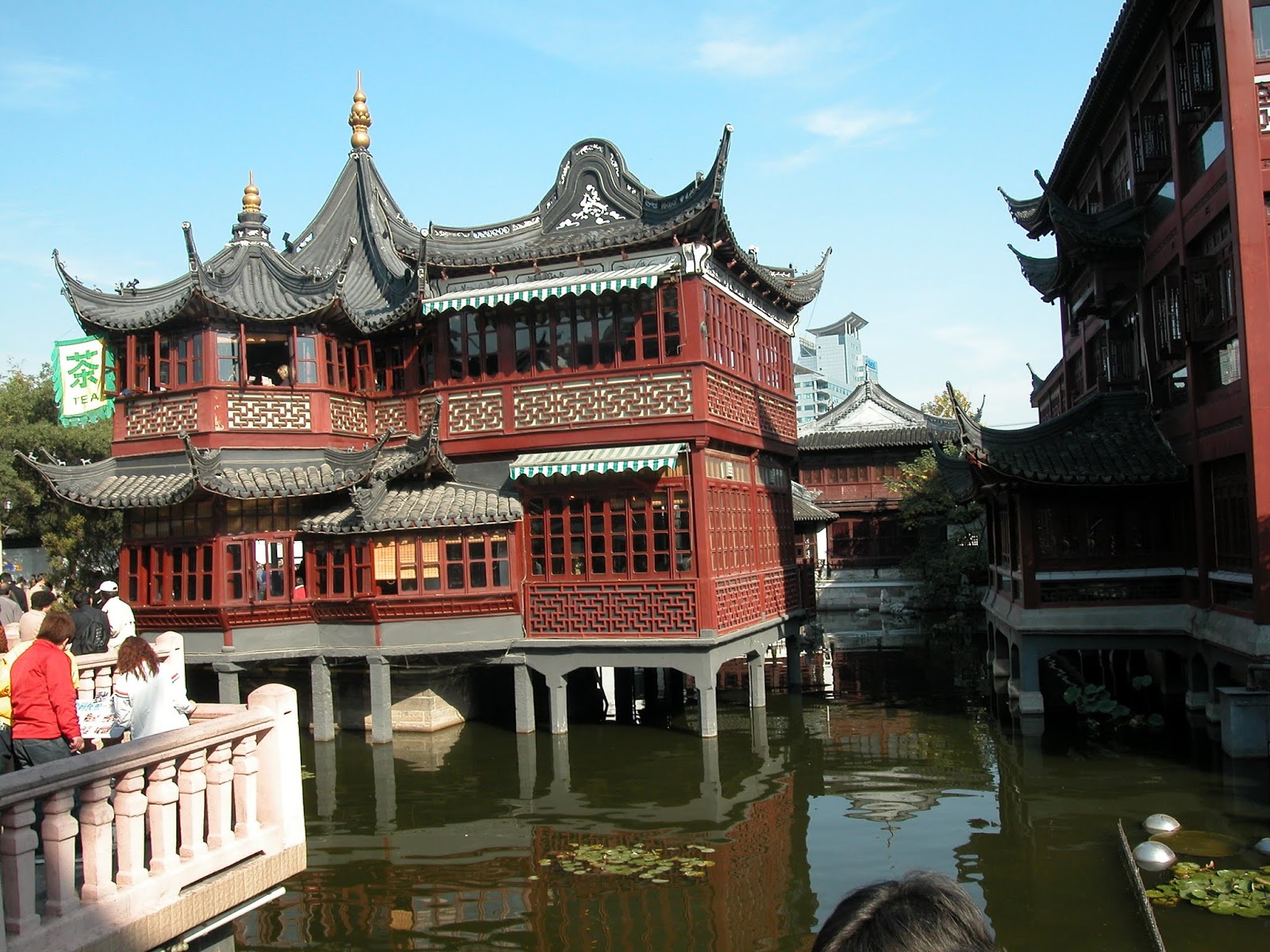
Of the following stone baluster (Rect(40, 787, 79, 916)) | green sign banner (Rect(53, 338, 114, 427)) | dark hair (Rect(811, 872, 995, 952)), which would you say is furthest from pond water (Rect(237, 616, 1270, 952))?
green sign banner (Rect(53, 338, 114, 427))

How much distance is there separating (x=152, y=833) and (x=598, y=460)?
11.4 meters

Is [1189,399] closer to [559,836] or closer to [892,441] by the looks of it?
[559,836]

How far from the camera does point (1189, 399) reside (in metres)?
15.2

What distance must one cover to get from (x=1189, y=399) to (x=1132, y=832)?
261 inches

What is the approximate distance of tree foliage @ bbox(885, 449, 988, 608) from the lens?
33.5m

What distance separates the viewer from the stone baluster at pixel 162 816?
5285 mm

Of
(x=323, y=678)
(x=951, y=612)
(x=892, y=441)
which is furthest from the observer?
(x=892, y=441)

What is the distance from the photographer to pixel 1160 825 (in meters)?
11.1

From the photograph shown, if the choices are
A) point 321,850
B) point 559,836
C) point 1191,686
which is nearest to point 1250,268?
point 1191,686

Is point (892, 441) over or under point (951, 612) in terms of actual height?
over

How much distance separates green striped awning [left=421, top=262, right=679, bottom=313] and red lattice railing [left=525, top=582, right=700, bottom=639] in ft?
14.8

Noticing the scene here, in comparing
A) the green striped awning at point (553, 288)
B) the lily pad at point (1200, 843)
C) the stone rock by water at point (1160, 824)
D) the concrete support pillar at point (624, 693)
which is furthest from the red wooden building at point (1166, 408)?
the concrete support pillar at point (624, 693)

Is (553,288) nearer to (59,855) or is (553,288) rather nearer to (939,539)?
(59,855)

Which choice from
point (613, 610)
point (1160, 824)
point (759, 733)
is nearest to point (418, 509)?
point (613, 610)
